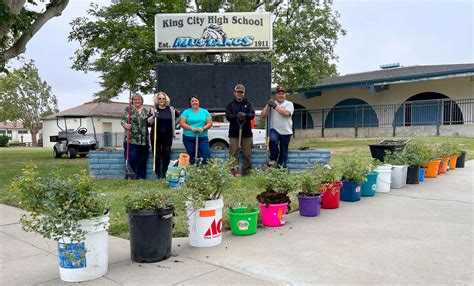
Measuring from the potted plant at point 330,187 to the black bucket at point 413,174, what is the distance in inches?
103

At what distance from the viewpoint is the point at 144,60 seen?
51.7 ft

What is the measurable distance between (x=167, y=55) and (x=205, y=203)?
13651 mm

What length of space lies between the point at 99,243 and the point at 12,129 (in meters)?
81.6

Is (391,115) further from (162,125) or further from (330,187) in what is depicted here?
(330,187)

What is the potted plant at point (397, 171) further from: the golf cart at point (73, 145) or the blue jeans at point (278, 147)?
the golf cart at point (73, 145)

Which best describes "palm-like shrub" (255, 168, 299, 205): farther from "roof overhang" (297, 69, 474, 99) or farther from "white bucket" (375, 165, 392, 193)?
"roof overhang" (297, 69, 474, 99)

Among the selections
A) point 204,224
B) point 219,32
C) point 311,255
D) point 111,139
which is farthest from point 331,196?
point 111,139

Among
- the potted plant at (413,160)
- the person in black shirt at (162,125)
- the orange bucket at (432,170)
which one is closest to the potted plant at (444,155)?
the orange bucket at (432,170)

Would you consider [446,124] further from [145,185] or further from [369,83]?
[145,185]

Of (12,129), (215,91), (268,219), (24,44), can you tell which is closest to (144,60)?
(24,44)

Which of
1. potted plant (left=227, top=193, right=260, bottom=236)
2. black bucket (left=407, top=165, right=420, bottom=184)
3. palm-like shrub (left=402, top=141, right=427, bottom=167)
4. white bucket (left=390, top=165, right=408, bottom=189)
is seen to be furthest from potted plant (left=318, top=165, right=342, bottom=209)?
black bucket (left=407, top=165, right=420, bottom=184)

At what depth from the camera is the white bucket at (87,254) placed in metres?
3.16

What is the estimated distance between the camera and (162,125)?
7.58 m

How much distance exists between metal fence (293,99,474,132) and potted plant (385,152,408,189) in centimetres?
1484
